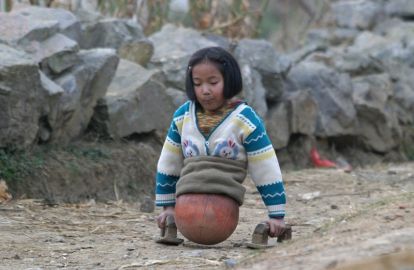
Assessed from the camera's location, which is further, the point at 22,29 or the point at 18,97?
the point at 22,29

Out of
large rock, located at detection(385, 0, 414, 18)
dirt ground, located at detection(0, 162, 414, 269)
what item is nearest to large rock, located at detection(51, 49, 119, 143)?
dirt ground, located at detection(0, 162, 414, 269)

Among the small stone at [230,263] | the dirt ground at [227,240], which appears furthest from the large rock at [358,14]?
the small stone at [230,263]

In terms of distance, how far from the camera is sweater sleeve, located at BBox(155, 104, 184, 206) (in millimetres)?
5527

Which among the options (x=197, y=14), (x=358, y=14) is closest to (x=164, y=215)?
(x=197, y=14)

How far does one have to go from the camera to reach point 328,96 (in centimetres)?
1041

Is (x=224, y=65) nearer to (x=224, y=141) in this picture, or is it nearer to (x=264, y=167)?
(x=224, y=141)

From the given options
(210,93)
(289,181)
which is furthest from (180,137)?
(289,181)

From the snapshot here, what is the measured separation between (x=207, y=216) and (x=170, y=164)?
0.45m

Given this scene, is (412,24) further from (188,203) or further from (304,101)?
(188,203)

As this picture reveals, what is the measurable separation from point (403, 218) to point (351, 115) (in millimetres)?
5886

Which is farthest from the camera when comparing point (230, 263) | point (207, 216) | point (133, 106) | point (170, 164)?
point (133, 106)

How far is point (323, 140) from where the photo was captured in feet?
34.4

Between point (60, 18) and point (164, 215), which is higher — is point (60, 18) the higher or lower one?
the higher one

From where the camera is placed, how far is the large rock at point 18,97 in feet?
22.0
